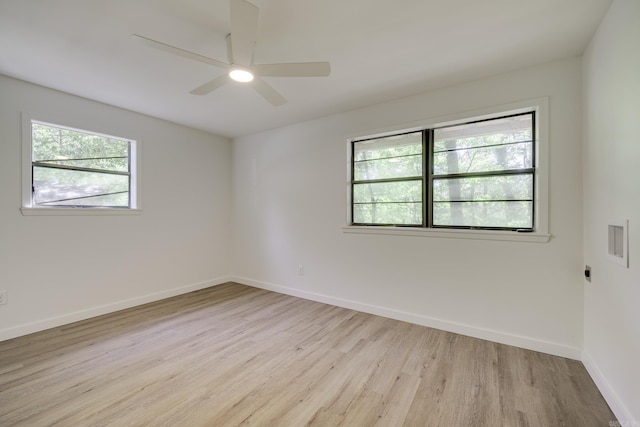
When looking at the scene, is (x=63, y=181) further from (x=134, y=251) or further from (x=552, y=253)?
(x=552, y=253)

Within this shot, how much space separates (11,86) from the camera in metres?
2.65

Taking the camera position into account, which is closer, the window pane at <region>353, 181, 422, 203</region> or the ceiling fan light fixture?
the ceiling fan light fixture

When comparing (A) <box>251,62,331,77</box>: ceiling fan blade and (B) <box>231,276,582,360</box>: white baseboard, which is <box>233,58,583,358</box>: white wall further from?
(A) <box>251,62,331,77</box>: ceiling fan blade

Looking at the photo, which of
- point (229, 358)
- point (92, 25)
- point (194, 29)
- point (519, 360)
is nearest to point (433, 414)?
point (519, 360)

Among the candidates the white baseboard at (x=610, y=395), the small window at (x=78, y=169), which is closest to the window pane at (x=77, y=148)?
the small window at (x=78, y=169)

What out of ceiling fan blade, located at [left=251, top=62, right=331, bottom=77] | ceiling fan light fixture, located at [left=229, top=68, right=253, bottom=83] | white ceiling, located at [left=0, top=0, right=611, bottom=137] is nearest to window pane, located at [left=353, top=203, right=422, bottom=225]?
white ceiling, located at [left=0, top=0, right=611, bottom=137]

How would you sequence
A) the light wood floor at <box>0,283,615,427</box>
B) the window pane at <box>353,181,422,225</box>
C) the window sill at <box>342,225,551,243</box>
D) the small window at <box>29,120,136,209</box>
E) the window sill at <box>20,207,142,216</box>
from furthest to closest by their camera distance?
the window pane at <box>353,181,422,225</box> < the small window at <box>29,120,136,209</box> < the window sill at <box>20,207,142,216</box> < the window sill at <box>342,225,551,243</box> < the light wood floor at <box>0,283,615,427</box>

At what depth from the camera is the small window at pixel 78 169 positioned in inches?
114

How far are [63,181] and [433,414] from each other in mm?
4148

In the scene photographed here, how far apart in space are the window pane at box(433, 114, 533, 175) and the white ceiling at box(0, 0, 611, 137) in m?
0.49

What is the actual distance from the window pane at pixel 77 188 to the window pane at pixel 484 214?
3.89 m

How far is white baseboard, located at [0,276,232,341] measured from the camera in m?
2.68

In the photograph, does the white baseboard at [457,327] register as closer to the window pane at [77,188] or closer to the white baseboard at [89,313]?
the white baseboard at [89,313]

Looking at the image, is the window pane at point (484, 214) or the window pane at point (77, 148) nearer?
the window pane at point (484, 214)
